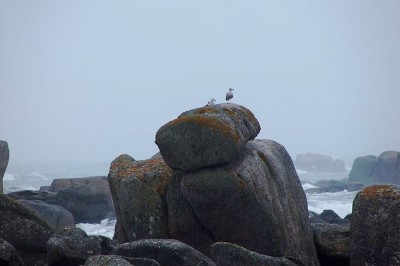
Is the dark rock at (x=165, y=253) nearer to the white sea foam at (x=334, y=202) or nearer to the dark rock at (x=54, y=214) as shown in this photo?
the dark rock at (x=54, y=214)

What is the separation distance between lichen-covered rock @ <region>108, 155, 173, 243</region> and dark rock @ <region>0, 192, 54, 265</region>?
2293mm

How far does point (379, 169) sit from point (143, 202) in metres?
97.3

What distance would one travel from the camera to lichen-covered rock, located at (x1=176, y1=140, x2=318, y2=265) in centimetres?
1378

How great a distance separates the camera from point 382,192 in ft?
43.7

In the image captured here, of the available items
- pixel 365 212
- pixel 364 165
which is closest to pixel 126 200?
pixel 365 212

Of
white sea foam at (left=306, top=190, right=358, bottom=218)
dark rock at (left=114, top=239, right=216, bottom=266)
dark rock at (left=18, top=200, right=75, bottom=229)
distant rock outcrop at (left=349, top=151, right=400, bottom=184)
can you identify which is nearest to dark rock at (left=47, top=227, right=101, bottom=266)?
dark rock at (left=114, top=239, right=216, bottom=266)

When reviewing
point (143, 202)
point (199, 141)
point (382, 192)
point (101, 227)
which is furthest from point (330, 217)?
point (199, 141)

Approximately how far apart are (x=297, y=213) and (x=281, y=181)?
1212 millimetres

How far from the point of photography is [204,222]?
567 inches

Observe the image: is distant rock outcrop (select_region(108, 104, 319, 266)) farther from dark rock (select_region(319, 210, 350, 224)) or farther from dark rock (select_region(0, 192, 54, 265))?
dark rock (select_region(319, 210, 350, 224))

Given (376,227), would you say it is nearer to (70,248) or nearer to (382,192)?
(382,192)

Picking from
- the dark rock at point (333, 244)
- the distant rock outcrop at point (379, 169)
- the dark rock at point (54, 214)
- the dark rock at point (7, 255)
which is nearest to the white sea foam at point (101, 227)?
the dark rock at point (54, 214)

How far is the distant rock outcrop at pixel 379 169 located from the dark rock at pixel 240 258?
88.5m

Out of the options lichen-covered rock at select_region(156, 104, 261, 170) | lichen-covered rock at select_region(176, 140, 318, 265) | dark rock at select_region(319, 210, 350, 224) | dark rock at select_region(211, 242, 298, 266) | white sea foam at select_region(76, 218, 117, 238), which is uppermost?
lichen-covered rock at select_region(156, 104, 261, 170)
